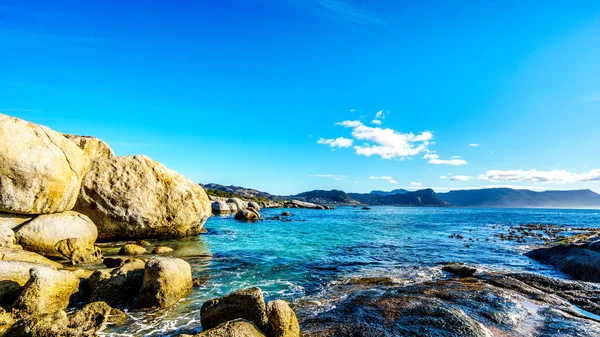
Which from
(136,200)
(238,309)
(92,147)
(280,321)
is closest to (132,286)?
(238,309)

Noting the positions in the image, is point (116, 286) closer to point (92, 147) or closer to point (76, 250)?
point (76, 250)

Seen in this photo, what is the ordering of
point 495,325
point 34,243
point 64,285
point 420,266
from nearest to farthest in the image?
point 495,325, point 64,285, point 34,243, point 420,266

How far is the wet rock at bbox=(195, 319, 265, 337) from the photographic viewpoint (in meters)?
6.79

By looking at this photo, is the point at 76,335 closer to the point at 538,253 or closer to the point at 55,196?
the point at 55,196

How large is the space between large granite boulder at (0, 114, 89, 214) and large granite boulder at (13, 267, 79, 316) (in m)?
8.07

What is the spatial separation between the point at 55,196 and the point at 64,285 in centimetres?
949

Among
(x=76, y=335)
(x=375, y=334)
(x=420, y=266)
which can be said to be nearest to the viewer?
(x=76, y=335)

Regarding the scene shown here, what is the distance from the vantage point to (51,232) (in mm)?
16375

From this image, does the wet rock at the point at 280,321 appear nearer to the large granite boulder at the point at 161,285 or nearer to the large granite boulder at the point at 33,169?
the large granite boulder at the point at 161,285

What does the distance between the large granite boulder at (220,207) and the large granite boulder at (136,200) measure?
43.0m

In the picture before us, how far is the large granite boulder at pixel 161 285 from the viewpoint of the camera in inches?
422

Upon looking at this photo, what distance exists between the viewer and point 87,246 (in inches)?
677

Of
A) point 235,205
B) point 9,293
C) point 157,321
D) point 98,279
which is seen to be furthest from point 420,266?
point 235,205

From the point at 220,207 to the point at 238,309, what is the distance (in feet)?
215
